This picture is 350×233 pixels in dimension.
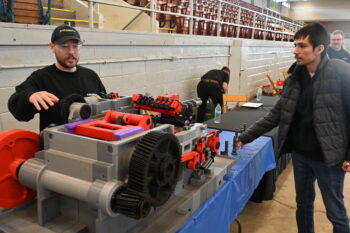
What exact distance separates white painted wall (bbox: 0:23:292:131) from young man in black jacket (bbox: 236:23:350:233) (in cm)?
180

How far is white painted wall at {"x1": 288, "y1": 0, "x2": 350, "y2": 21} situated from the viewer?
16.7m

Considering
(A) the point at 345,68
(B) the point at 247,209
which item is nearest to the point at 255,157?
(A) the point at 345,68

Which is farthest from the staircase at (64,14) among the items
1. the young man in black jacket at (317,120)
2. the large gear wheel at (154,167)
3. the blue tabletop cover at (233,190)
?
the large gear wheel at (154,167)

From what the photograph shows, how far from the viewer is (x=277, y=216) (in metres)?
2.82

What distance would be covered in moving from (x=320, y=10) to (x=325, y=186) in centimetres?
1821

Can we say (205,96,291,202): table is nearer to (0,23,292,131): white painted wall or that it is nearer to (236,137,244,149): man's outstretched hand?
(236,137,244,149): man's outstretched hand

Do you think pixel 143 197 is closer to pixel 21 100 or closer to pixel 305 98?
pixel 21 100

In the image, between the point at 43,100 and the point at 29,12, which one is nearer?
the point at 43,100

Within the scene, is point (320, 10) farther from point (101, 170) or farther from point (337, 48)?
point (101, 170)

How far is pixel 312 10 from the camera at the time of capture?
57.1 ft

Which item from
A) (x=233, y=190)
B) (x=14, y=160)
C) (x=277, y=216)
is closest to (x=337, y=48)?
(x=277, y=216)

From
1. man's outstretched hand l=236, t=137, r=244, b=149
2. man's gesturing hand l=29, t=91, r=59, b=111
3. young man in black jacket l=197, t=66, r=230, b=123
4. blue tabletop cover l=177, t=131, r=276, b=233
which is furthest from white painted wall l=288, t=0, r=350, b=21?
man's gesturing hand l=29, t=91, r=59, b=111

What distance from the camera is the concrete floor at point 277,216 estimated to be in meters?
2.62

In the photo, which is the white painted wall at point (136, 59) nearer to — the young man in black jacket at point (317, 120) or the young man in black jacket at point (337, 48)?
the young man in black jacket at point (317, 120)
